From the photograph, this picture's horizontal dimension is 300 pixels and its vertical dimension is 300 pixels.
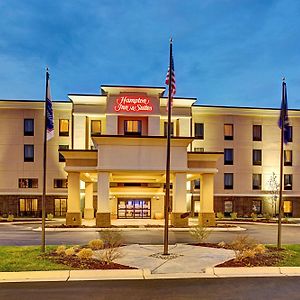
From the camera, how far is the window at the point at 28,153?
143 feet

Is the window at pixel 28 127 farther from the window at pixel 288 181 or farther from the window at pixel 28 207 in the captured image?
the window at pixel 288 181

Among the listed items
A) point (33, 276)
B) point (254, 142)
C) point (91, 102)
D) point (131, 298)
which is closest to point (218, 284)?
point (131, 298)

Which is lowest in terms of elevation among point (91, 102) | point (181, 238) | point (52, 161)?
point (181, 238)

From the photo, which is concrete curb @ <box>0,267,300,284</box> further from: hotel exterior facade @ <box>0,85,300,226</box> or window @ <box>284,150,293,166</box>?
window @ <box>284,150,293,166</box>

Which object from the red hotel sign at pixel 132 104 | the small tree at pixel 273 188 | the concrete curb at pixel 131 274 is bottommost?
the concrete curb at pixel 131 274

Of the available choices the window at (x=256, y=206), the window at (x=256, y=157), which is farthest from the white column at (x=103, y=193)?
the window at (x=256, y=157)

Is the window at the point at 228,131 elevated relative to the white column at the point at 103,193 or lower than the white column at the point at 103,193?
elevated

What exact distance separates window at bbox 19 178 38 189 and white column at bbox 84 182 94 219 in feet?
21.8

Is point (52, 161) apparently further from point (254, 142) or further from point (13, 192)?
point (254, 142)

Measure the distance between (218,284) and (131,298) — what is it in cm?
303

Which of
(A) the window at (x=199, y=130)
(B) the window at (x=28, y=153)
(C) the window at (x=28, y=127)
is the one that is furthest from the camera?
(A) the window at (x=199, y=130)

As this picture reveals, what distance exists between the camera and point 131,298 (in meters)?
9.64

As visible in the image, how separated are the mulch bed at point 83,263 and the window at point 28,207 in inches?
1178

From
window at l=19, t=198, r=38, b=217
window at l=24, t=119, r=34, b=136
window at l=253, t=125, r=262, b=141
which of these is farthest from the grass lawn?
window at l=253, t=125, r=262, b=141
